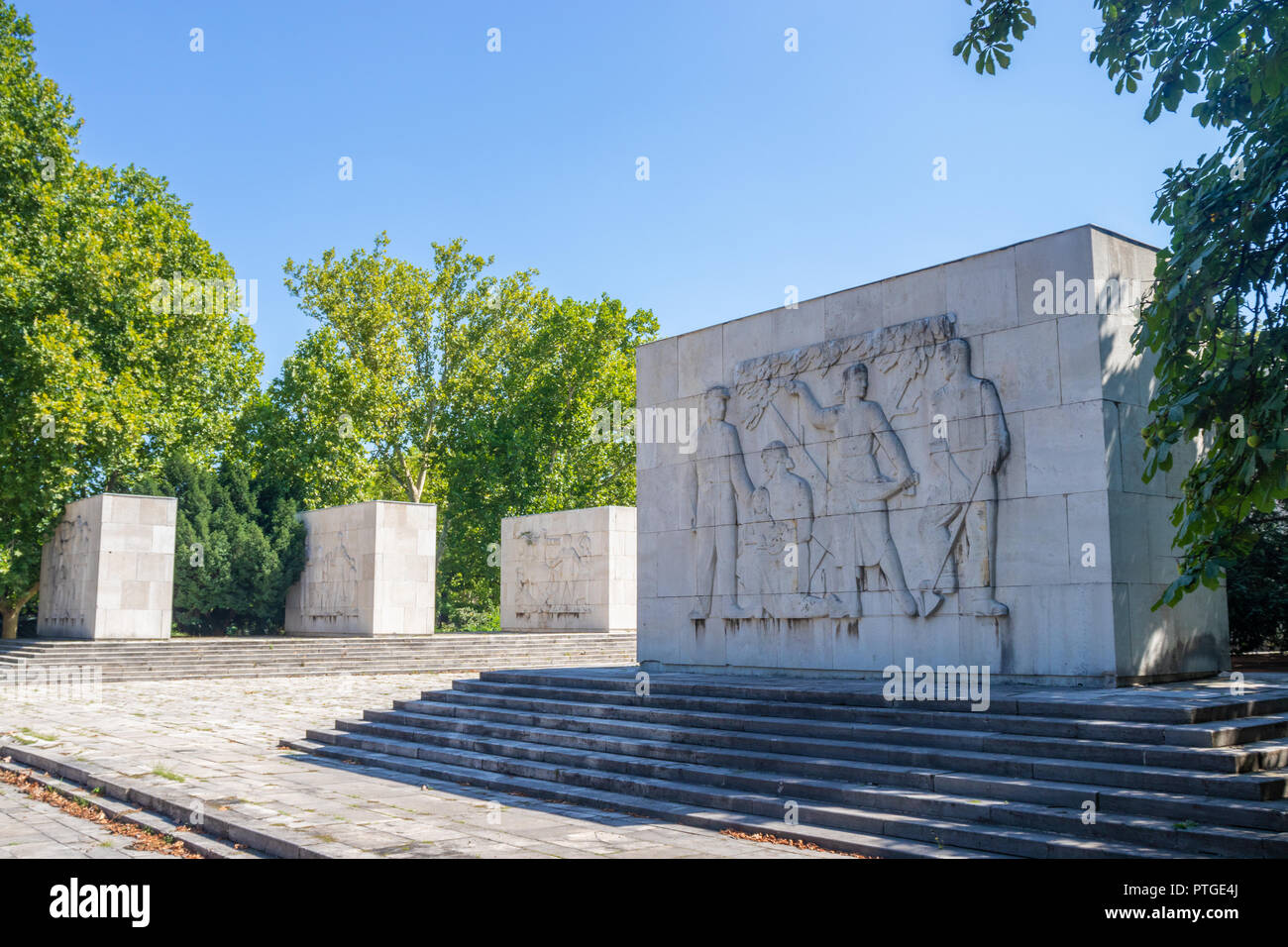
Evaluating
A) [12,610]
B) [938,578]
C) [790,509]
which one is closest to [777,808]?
[938,578]

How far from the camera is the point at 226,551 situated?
3288cm

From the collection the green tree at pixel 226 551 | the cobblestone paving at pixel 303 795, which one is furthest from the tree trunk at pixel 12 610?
the cobblestone paving at pixel 303 795

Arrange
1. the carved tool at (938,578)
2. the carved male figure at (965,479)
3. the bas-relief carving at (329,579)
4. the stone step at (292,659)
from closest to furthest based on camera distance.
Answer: the carved male figure at (965,479) → the carved tool at (938,578) → the stone step at (292,659) → the bas-relief carving at (329,579)

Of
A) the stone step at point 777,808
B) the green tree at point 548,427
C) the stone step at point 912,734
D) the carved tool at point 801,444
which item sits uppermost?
the green tree at point 548,427

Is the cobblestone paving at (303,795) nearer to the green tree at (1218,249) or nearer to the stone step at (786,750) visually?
the stone step at (786,750)

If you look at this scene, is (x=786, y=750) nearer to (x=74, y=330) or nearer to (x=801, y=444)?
(x=801, y=444)

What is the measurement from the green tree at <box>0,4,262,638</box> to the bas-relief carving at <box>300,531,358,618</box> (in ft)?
17.2

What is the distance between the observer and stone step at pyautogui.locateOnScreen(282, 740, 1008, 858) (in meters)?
7.02

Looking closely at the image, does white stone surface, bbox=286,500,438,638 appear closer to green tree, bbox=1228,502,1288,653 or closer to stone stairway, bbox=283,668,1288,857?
stone stairway, bbox=283,668,1288,857

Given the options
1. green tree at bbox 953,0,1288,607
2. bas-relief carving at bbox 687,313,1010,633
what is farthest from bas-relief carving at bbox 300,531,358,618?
green tree at bbox 953,0,1288,607

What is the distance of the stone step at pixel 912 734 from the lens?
23.8 ft

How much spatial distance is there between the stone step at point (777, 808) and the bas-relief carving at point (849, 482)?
3.63 meters

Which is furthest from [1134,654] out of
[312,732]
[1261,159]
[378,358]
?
[378,358]

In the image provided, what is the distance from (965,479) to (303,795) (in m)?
7.15
